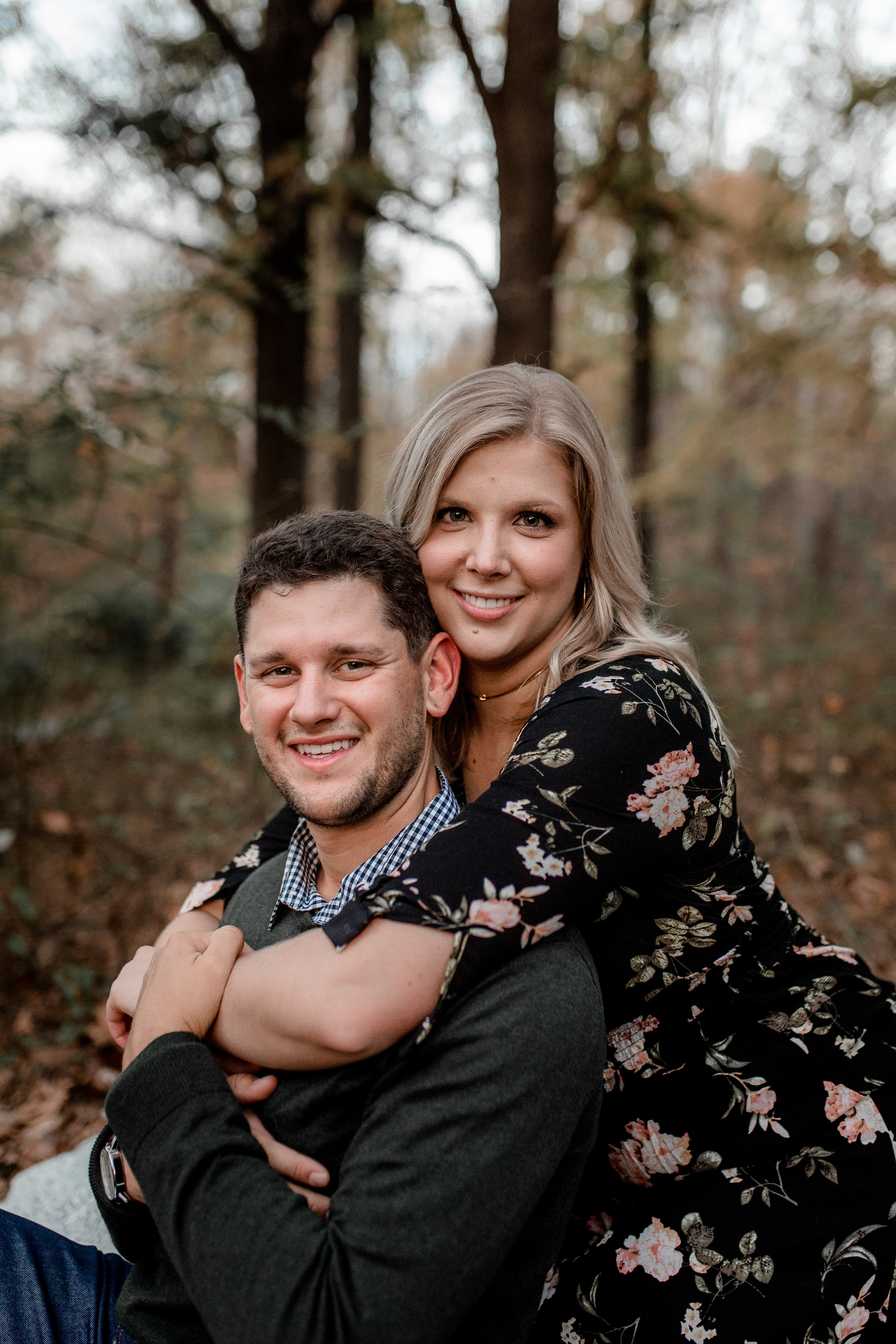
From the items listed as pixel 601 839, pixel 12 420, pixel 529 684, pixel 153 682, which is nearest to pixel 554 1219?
pixel 601 839

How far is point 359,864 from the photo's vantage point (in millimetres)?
2137

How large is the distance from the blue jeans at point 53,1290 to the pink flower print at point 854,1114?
1.52 meters

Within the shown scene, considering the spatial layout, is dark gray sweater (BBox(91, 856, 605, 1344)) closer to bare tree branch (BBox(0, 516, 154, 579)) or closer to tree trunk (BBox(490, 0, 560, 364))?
tree trunk (BBox(490, 0, 560, 364))

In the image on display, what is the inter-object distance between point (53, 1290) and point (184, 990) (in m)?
0.77

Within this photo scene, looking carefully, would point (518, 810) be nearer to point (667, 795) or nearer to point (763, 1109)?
point (667, 795)

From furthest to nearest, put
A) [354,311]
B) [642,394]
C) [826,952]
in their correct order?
[642,394] < [354,311] < [826,952]

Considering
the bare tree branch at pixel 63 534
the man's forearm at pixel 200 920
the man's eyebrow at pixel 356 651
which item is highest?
the bare tree branch at pixel 63 534

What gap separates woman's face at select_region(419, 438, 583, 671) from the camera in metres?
2.34

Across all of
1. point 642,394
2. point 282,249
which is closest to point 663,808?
point 282,249

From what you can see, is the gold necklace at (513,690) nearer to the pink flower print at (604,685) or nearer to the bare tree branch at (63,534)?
the pink flower print at (604,685)

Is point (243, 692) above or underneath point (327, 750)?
above

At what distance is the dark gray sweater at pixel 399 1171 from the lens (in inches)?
52.5

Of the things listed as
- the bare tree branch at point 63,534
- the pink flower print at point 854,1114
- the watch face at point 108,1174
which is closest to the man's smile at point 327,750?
the watch face at point 108,1174

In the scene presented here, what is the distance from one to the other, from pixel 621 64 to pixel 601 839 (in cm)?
661
